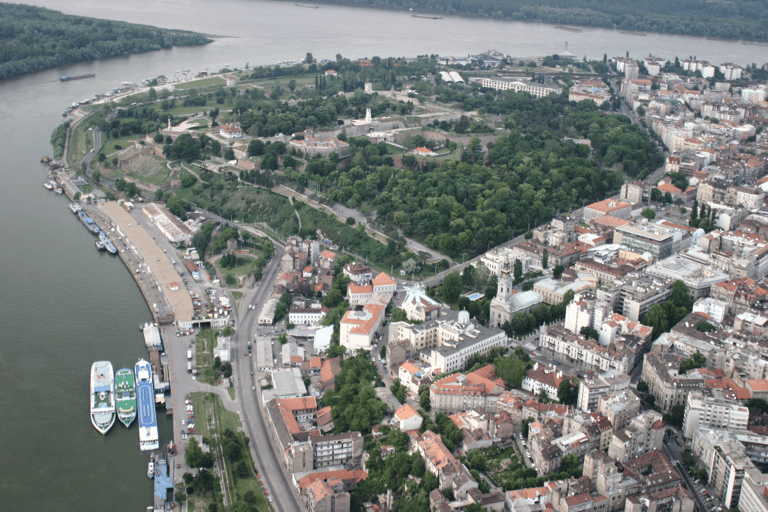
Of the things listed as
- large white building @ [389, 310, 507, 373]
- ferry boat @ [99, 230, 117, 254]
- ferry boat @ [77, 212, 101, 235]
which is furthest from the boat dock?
ferry boat @ [77, 212, 101, 235]

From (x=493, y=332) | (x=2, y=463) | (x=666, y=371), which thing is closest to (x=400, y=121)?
(x=493, y=332)

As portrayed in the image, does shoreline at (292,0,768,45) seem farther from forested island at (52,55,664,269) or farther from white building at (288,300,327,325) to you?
white building at (288,300,327,325)

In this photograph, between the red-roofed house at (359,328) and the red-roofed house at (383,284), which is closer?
the red-roofed house at (359,328)

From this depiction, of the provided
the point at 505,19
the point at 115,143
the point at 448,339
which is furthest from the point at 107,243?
the point at 505,19

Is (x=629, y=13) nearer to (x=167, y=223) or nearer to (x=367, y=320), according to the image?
(x=167, y=223)

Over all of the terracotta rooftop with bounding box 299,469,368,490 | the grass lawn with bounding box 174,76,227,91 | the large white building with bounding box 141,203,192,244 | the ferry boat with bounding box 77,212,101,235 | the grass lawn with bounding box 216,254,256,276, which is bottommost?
the terracotta rooftop with bounding box 299,469,368,490

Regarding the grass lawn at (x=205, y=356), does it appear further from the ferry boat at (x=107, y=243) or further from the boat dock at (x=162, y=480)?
the ferry boat at (x=107, y=243)

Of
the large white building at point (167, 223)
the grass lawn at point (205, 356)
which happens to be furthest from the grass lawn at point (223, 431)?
the large white building at point (167, 223)
